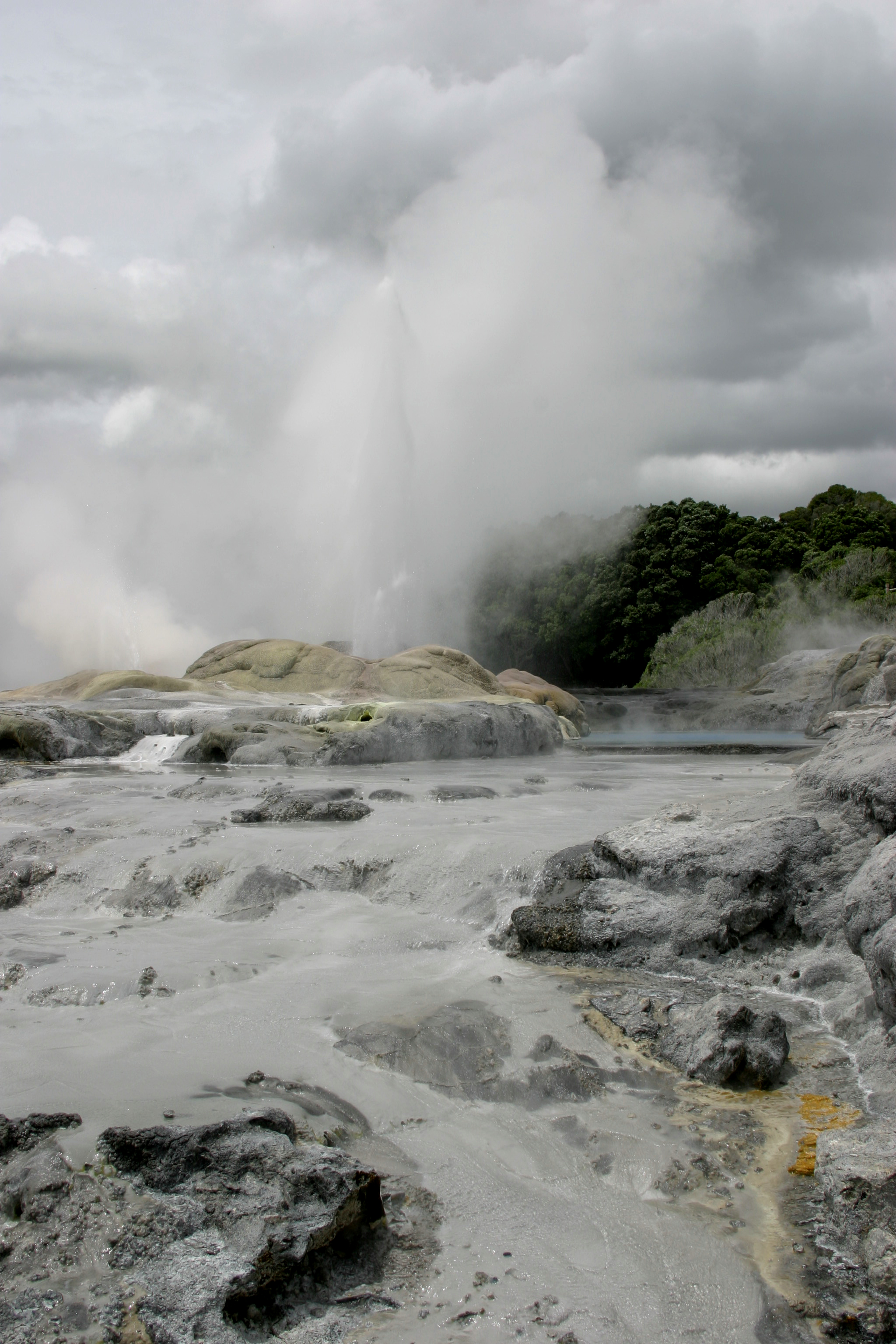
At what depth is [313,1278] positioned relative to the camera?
2.30 meters

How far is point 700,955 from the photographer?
4.65m

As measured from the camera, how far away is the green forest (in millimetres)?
36938

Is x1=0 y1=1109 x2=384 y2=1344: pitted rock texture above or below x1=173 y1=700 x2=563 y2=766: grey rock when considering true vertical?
below

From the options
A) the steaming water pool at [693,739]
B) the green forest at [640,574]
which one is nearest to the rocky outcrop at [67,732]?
the steaming water pool at [693,739]

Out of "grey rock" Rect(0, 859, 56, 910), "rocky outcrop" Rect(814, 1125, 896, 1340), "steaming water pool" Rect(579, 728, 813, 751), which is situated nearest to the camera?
"rocky outcrop" Rect(814, 1125, 896, 1340)

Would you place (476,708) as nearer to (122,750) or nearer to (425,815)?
(122,750)

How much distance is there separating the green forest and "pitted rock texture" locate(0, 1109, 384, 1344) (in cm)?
3332

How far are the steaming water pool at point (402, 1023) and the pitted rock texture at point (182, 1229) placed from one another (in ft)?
0.57

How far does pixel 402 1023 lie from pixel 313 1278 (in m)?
1.62

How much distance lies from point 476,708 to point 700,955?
9.99 metres

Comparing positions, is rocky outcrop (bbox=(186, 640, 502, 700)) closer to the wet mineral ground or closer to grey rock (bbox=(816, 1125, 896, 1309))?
the wet mineral ground

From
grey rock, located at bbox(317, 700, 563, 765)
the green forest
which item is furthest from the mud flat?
the green forest

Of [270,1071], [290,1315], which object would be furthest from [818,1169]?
[270,1071]

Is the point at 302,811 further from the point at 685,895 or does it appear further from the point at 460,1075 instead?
the point at 460,1075
